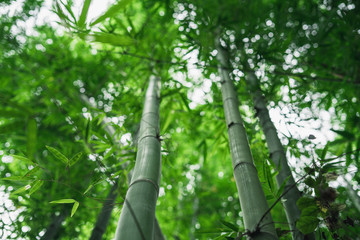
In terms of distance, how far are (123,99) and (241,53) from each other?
1.08 m

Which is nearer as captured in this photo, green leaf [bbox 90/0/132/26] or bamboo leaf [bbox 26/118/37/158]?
bamboo leaf [bbox 26/118/37/158]

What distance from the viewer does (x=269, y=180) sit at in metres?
1.05

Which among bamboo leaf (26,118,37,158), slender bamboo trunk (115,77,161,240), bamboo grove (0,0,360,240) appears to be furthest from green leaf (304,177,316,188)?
bamboo leaf (26,118,37,158)

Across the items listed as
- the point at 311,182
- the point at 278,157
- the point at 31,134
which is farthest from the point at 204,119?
the point at 31,134

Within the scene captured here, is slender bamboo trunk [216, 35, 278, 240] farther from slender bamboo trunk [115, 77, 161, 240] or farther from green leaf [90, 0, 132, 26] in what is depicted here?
green leaf [90, 0, 132, 26]

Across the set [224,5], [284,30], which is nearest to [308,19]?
[284,30]

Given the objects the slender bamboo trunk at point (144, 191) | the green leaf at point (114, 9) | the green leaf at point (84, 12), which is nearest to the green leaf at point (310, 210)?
the slender bamboo trunk at point (144, 191)

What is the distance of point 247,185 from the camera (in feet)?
2.93

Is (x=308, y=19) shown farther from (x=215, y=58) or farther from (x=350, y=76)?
(x=215, y=58)

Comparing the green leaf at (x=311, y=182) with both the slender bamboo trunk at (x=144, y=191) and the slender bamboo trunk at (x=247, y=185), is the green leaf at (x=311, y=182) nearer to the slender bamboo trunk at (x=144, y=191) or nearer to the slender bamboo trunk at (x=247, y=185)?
the slender bamboo trunk at (x=247, y=185)

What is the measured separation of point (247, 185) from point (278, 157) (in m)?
0.54

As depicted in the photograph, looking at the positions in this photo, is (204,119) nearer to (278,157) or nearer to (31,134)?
(278,157)

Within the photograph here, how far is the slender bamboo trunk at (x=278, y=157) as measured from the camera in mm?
1062

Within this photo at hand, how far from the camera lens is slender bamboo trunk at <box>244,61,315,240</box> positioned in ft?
3.49
